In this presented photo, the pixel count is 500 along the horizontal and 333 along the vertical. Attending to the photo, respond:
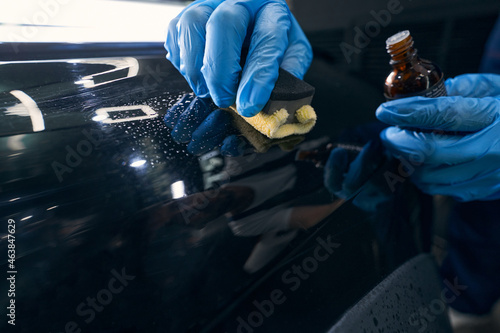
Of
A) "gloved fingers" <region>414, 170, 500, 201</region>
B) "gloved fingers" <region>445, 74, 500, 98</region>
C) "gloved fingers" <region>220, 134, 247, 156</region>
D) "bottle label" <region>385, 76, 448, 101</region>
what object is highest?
"bottle label" <region>385, 76, 448, 101</region>

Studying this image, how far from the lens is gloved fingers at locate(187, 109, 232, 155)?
60 cm

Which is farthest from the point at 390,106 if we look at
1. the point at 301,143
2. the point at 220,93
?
the point at 220,93

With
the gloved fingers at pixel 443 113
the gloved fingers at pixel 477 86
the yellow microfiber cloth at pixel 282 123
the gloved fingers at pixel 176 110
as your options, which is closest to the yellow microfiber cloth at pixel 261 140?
the yellow microfiber cloth at pixel 282 123

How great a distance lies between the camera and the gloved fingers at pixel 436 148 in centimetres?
75

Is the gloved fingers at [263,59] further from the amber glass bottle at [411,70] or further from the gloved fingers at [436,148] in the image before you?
the gloved fingers at [436,148]

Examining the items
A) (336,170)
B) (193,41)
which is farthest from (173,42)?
(336,170)

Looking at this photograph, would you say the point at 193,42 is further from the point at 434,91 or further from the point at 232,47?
the point at 434,91

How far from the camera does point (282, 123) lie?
2.21 feet

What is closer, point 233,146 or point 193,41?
point 233,146

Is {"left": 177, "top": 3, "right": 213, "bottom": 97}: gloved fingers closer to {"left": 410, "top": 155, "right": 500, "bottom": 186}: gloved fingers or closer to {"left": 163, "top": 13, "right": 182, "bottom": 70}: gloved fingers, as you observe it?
{"left": 163, "top": 13, "right": 182, "bottom": 70}: gloved fingers

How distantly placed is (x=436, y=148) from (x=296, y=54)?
20.8 inches

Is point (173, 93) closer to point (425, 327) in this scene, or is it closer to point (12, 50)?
point (12, 50)

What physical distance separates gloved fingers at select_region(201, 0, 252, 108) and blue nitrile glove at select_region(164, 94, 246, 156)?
2.2 inches

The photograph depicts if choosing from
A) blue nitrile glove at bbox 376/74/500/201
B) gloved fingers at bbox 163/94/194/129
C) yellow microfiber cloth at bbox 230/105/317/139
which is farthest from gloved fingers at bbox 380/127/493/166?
gloved fingers at bbox 163/94/194/129
